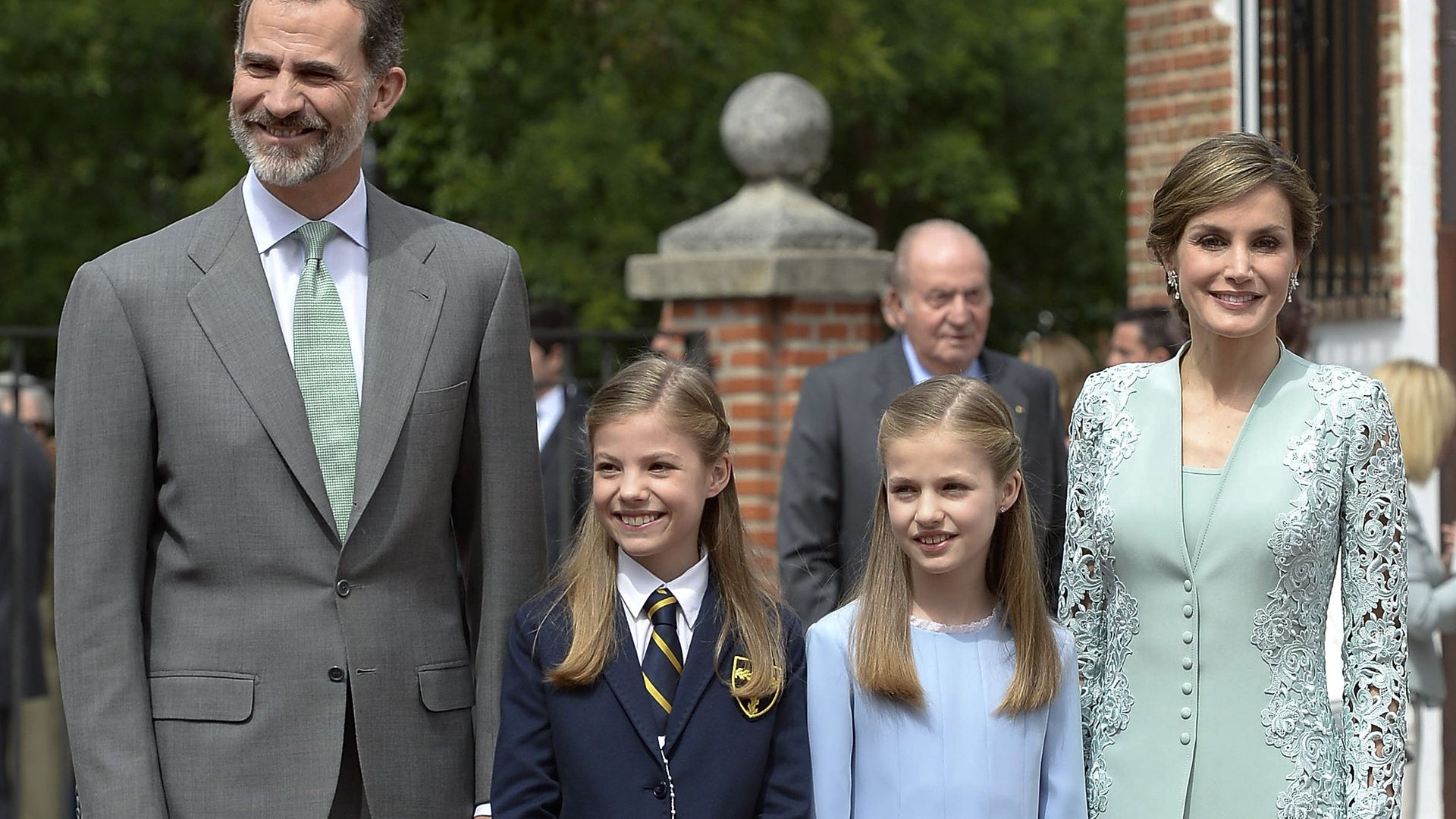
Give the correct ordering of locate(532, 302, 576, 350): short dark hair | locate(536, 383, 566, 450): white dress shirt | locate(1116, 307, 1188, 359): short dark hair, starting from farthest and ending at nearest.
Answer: locate(532, 302, 576, 350): short dark hair → locate(536, 383, 566, 450): white dress shirt → locate(1116, 307, 1188, 359): short dark hair

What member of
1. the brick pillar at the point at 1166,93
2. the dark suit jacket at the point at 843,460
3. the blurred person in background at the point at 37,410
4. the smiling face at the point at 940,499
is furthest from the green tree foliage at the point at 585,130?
the smiling face at the point at 940,499

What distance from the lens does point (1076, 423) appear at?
10.8ft

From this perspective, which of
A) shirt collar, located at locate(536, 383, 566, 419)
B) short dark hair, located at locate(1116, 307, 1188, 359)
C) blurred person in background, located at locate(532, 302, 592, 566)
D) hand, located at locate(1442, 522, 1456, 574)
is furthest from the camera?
shirt collar, located at locate(536, 383, 566, 419)

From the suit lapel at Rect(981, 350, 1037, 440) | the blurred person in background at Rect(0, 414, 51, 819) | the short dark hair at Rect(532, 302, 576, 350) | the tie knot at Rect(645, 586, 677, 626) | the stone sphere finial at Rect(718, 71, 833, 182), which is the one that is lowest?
the blurred person in background at Rect(0, 414, 51, 819)

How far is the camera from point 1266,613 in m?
3.03

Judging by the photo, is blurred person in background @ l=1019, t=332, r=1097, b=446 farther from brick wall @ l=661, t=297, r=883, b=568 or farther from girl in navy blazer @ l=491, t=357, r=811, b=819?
girl in navy blazer @ l=491, t=357, r=811, b=819

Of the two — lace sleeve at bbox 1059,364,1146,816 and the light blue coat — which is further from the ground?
lace sleeve at bbox 1059,364,1146,816

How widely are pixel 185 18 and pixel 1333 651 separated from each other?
13098 mm

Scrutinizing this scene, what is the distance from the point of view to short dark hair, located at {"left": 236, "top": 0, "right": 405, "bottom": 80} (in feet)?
10.2

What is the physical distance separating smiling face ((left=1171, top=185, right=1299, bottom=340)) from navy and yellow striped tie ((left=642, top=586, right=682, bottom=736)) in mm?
1012

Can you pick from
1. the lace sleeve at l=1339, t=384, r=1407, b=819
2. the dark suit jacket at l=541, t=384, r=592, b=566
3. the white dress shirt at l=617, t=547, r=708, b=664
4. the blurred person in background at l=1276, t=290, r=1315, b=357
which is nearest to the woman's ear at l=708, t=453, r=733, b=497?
the white dress shirt at l=617, t=547, r=708, b=664

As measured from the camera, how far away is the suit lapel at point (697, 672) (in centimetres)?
314

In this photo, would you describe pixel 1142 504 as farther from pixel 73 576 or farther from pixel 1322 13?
pixel 1322 13

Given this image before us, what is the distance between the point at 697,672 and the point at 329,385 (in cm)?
77
